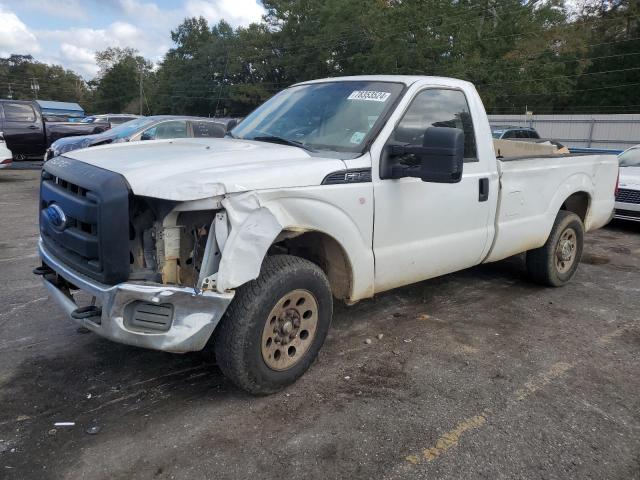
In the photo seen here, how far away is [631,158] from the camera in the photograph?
35.3 ft

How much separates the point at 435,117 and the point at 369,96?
590 millimetres

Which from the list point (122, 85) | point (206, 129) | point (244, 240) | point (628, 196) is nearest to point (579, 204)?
point (628, 196)

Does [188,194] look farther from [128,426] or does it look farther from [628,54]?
[628,54]

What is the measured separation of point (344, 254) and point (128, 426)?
1.68 m

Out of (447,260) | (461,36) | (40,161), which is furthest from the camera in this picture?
(461,36)

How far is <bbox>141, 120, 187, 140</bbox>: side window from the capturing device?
11148 mm

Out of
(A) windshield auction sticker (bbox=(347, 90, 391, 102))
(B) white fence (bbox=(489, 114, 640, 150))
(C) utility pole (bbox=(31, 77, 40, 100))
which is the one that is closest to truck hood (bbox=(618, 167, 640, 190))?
(A) windshield auction sticker (bbox=(347, 90, 391, 102))

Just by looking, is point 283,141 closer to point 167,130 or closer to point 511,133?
point 167,130

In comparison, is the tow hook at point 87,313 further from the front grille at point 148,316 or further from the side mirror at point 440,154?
the side mirror at point 440,154

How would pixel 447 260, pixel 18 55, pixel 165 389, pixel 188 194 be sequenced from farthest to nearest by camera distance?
pixel 18 55 → pixel 447 260 → pixel 165 389 → pixel 188 194

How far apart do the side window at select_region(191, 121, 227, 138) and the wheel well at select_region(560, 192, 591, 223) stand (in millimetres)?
7421

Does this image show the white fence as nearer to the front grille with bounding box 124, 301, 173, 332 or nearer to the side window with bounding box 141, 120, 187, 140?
the side window with bounding box 141, 120, 187, 140

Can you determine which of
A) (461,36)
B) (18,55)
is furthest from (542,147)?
(18,55)

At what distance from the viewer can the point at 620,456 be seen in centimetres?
293
